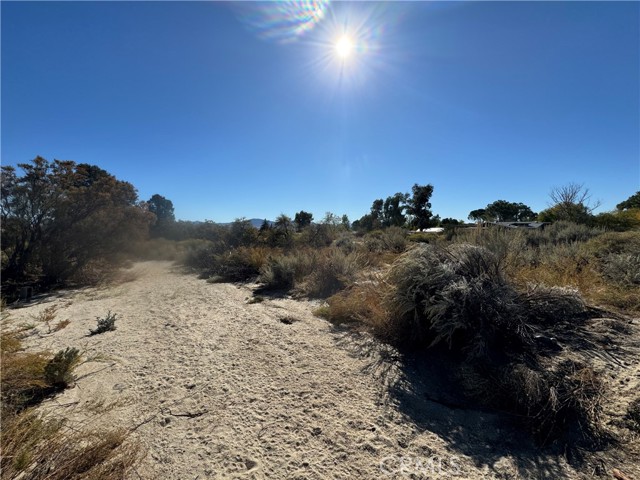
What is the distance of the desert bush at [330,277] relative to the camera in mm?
7000

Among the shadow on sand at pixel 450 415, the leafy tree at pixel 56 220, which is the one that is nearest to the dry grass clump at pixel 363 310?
the shadow on sand at pixel 450 415

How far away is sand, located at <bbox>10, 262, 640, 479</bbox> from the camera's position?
6.56 ft

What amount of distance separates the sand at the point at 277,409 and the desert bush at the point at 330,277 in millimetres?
2058

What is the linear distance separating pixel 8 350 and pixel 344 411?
4.34 metres

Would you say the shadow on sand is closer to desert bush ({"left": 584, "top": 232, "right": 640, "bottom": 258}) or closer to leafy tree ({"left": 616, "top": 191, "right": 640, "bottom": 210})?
desert bush ({"left": 584, "top": 232, "right": 640, "bottom": 258})

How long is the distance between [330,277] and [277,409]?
4.71m

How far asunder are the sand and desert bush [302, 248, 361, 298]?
2.06 metres

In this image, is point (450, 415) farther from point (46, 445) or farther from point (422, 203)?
point (422, 203)

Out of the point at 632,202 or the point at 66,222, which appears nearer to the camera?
the point at 66,222

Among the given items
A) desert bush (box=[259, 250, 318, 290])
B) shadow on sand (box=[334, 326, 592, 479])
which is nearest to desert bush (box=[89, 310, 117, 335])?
desert bush (box=[259, 250, 318, 290])

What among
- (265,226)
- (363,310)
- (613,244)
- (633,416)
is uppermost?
(265,226)

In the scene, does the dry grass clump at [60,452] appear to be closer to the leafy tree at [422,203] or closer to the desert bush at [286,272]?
the desert bush at [286,272]

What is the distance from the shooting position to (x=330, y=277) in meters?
7.27

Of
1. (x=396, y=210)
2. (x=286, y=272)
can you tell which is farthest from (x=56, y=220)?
(x=396, y=210)
